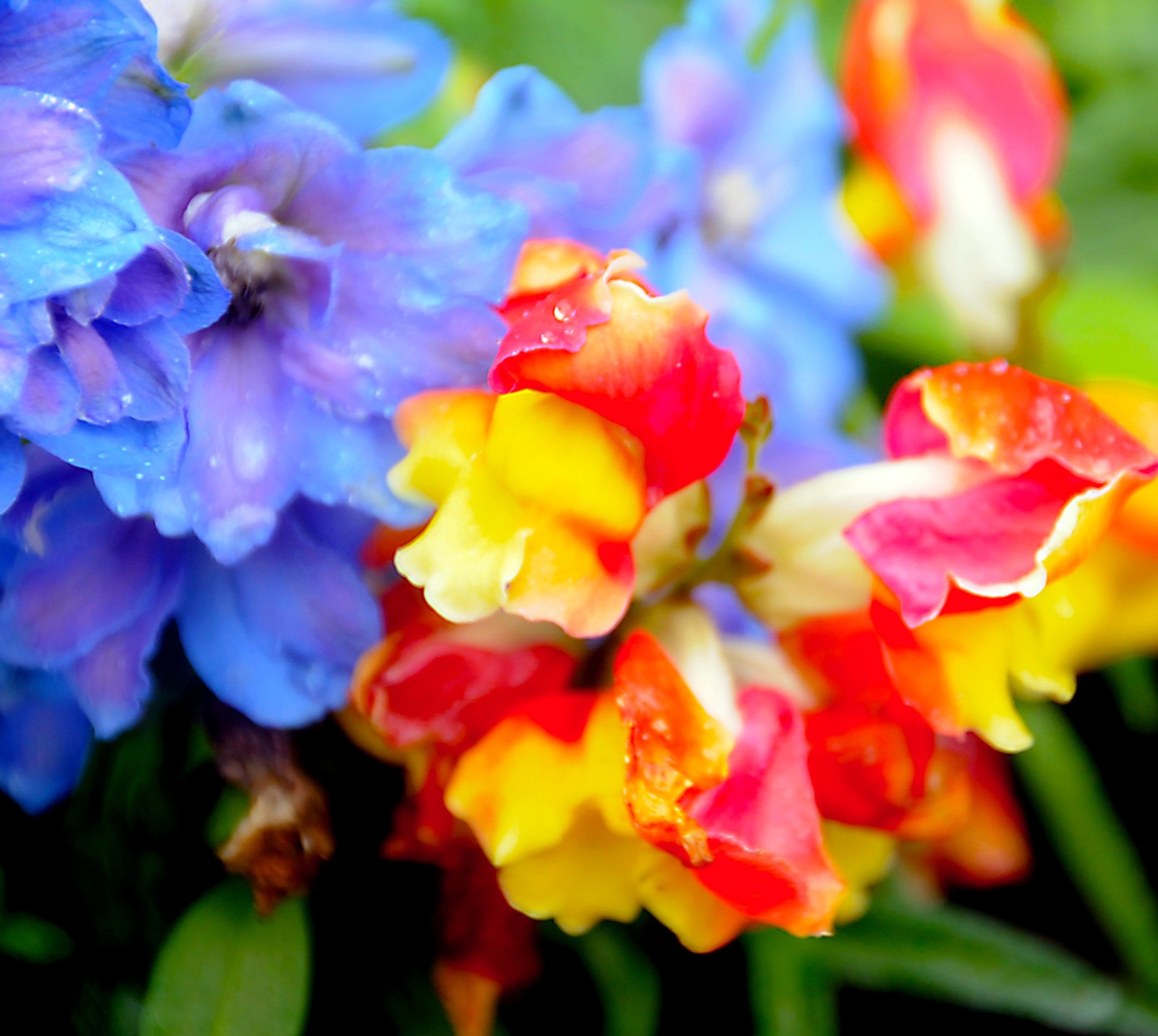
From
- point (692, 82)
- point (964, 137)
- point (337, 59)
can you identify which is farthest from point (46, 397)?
point (964, 137)

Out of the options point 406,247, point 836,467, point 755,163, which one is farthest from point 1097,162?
point 406,247

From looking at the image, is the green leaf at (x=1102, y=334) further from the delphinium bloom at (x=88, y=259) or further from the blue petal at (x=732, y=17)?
the delphinium bloom at (x=88, y=259)

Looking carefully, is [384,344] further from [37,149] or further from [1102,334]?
[1102,334]

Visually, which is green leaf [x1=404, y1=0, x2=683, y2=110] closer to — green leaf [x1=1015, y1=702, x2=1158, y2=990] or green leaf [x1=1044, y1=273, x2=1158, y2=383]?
green leaf [x1=1044, y1=273, x2=1158, y2=383]

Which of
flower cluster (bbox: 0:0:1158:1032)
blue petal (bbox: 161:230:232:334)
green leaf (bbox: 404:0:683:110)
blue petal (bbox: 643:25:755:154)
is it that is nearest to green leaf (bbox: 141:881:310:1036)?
flower cluster (bbox: 0:0:1158:1032)

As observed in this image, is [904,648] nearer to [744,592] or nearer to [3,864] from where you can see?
[744,592]

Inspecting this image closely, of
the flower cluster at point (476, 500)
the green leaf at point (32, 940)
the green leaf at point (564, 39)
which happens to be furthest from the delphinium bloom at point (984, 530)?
the green leaf at point (564, 39)
